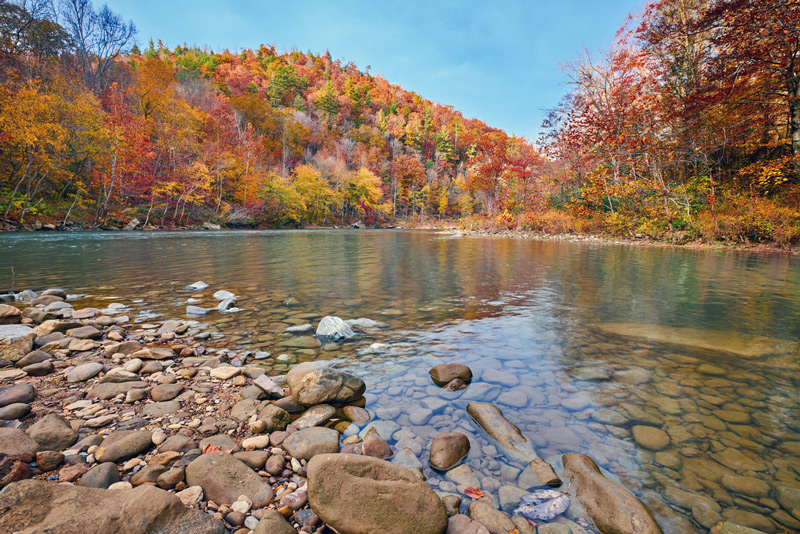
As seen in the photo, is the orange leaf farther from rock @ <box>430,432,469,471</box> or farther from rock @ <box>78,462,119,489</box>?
rock @ <box>78,462,119,489</box>

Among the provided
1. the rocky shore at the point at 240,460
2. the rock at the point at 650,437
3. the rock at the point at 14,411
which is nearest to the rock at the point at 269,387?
the rocky shore at the point at 240,460

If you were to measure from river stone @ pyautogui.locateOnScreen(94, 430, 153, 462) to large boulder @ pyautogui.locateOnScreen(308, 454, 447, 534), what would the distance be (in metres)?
1.15

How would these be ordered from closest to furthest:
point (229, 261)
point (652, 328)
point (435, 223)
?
1. point (652, 328)
2. point (229, 261)
3. point (435, 223)

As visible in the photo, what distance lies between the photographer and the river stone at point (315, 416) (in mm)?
2414

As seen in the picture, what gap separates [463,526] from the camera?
5.10ft

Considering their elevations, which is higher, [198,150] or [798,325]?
[198,150]

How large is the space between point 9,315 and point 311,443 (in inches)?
182

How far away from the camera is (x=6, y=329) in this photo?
3.60 meters

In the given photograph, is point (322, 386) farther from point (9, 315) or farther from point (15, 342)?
point (9, 315)

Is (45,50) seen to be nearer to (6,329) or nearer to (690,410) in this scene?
(6,329)

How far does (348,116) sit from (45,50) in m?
51.2

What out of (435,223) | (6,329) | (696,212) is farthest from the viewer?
(435,223)

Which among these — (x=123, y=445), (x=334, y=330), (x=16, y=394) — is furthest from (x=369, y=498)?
(x=16, y=394)

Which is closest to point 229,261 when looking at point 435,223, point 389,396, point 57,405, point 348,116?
point 57,405
